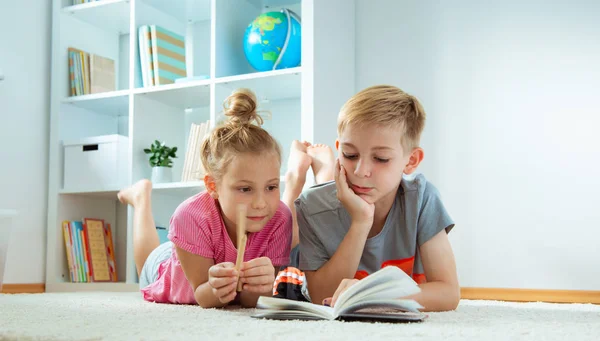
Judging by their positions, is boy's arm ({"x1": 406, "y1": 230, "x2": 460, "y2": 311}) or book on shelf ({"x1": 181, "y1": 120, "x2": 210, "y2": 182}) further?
book on shelf ({"x1": 181, "y1": 120, "x2": 210, "y2": 182})

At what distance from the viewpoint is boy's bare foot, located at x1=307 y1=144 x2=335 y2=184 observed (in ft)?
6.13

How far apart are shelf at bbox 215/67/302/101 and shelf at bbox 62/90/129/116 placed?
500 millimetres

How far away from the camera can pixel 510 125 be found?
7.82 ft

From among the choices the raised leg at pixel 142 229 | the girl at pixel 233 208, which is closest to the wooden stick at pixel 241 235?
the girl at pixel 233 208

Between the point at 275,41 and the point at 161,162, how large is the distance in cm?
66

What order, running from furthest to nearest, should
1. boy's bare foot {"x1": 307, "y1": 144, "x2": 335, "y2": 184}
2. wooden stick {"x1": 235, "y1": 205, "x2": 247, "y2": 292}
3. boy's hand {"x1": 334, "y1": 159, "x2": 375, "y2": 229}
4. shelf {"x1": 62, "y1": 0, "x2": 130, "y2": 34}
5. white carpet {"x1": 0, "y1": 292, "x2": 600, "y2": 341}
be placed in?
shelf {"x1": 62, "y1": 0, "x2": 130, "y2": 34} < boy's bare foot {"x1": 307, "y1": 144, "x2": 335, "y2": 184} < boy's hand {"x1": 334, "y1": 159, "x2": 375, "y2": 229} < wooden stick {"x1": 235, "y1": 205, "x2": 247, "y2": 292} < white carpet {"x1": 0, "y1": 292, "x2": 600, "y2": 341}

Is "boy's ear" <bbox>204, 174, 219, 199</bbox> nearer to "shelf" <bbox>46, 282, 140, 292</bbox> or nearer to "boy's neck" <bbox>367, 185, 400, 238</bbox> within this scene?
"boy's neck" <bbox>367, 185, 400, 238</bbox>

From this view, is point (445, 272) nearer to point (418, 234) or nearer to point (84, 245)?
point (418, 234)

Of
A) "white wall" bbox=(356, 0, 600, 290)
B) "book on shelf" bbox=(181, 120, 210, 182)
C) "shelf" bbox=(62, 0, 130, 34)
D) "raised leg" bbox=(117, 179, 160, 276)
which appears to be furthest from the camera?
"shelf" bbox=(62, 0, 130, 34)

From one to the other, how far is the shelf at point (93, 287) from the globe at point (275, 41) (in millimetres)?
988

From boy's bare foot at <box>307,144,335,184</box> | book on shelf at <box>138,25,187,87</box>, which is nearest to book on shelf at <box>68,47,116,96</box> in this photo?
book on shelf at <box>138,25,187,87</box>

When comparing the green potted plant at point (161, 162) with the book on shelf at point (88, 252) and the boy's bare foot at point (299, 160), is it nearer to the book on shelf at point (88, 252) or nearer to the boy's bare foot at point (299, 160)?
the book on shelf at point (88, 252)

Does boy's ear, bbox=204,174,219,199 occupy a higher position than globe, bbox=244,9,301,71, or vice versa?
globe, bbox=244,9,301,71

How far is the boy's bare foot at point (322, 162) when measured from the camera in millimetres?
1869
